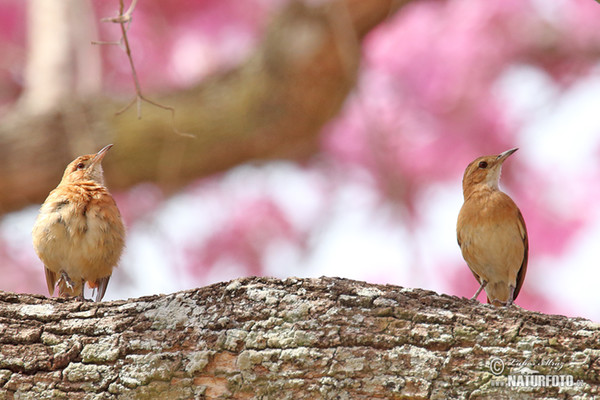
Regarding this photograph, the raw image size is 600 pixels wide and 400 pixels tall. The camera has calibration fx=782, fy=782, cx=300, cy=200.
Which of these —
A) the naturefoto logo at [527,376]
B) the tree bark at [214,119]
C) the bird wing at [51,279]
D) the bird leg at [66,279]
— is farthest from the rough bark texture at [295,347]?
the tree bark at [214,119]

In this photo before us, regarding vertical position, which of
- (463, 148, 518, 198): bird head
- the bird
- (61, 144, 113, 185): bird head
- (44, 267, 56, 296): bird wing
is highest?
(463, 148, 518, 198): bird head

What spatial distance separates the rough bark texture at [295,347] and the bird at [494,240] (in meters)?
1.66

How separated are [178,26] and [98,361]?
20.0 feet

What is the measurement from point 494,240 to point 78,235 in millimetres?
2361

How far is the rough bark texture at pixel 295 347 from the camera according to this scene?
267cm

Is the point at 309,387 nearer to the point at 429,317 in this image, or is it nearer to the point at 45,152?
the point at 429,317

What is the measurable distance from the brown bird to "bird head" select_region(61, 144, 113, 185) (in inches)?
7.6

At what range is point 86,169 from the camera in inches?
194

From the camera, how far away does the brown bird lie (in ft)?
14.4

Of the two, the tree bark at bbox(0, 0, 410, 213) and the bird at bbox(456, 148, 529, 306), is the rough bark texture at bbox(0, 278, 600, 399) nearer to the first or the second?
the bird at bbox(456, 148, 529, 306)

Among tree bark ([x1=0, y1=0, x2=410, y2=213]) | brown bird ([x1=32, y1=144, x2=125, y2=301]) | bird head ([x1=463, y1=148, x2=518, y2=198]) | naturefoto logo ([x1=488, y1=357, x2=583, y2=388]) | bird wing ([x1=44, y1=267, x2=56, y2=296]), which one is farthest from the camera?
tree bark ([x1=0, y1=0, x2=410, y2=213])

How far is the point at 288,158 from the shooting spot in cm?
787

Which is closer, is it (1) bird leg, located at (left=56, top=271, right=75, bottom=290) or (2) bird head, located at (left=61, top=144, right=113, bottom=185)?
(1) bird leg, located at (left=56, top=271, right=75, bottom=290)

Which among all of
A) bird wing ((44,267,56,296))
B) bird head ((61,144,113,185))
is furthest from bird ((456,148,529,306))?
bird wing ((44,267,56,296))
